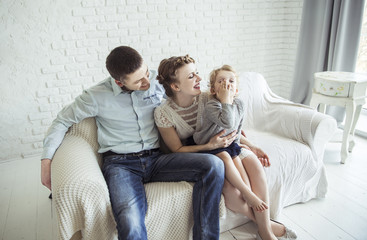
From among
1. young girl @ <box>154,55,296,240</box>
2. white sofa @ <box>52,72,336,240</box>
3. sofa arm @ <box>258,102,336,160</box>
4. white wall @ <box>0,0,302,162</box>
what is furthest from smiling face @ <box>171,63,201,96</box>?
white wall @ <box>0,0,302,162</box>

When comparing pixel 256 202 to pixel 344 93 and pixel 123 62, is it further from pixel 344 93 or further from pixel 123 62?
pixel 344 93

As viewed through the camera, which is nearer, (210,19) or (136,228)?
(136,228)

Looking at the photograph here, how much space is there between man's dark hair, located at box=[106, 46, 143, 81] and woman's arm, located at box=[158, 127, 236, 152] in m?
0.35

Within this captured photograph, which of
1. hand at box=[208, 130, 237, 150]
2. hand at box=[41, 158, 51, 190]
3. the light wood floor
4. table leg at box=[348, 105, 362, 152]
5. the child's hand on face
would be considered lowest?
the light wood floor

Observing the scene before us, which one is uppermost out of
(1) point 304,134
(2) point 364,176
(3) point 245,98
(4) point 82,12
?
(4) point 82,12

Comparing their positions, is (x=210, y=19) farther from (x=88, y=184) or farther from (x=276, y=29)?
(x=88, y=184)

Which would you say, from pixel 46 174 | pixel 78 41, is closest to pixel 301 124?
pixel 46 174

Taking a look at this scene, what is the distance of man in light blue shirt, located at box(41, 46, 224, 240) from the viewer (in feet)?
4.17

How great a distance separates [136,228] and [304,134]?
1161 millimetres

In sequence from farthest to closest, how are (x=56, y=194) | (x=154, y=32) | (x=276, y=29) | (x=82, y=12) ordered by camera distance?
(x=276, y=29)
(x=154, y=32)
(x=82, y=12)
(x=56, y=194)

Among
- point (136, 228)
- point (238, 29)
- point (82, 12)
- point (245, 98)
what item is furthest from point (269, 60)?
point (136, 228)

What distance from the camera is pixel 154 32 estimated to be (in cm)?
273

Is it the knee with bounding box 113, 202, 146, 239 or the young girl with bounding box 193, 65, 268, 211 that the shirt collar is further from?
the knee with bounding box 113, 202, 146, 239

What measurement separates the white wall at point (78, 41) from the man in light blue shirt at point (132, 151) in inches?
45.9
